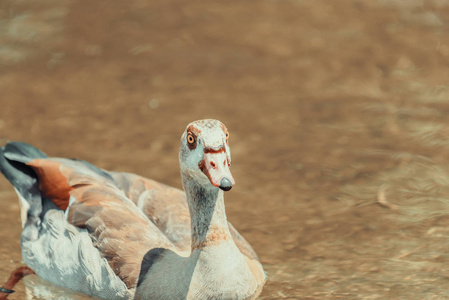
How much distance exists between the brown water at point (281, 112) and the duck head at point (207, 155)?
1.41m

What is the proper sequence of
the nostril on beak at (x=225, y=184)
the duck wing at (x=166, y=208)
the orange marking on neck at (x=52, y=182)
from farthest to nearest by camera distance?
the orange marking on neck at (x=52, y=182), the duck wing at (x=166, y=208), the nostril on beak at (x=225, y=184)

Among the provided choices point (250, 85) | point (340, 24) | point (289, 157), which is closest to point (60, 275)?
point (289, 157)

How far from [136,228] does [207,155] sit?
1370mm

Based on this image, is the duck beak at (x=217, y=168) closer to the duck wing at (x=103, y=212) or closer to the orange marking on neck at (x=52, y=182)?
the duck wing at (x=103, y=212)

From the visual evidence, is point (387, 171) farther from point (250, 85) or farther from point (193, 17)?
point (193, 17)

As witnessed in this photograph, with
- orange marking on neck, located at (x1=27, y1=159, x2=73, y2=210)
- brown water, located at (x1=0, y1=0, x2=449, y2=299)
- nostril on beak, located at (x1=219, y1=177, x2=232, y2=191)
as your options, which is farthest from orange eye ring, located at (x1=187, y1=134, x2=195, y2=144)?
orange marking on neck, located at (x1=27, y1=159, x2=73, y2=210)

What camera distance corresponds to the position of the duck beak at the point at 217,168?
5914 mm

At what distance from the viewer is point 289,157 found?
9758mm

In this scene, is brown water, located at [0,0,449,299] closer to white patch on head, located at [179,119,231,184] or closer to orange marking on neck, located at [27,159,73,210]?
orange marking on neck, located at [27,159,73,210]

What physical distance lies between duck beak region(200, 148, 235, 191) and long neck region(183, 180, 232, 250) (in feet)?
1.33

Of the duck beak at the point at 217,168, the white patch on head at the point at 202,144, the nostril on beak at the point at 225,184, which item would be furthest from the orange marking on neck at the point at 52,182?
the nostril on beak at the point at 225,184

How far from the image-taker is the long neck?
6609 millimetres

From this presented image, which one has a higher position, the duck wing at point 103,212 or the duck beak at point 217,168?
the duck beak at point 217,168

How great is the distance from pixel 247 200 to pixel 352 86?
133 inches
